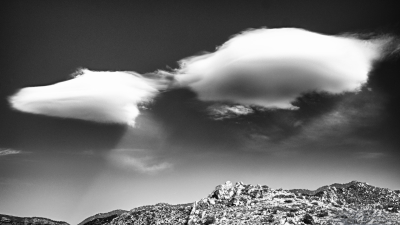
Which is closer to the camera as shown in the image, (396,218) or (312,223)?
(396,218)

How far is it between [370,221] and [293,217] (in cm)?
5149

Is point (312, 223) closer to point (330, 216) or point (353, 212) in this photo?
point (330, 216)

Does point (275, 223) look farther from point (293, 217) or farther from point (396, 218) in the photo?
point (396, 218)

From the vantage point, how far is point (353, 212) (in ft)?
630

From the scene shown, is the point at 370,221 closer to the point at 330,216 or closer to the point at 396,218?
the point at 396,218

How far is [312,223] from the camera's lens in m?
179

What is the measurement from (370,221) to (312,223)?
3405 centimetres

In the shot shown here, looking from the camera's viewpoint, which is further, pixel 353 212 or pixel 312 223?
pixel 353 212

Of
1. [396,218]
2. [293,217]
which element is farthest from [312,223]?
[396,218]

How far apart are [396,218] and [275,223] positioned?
7576 centimetres

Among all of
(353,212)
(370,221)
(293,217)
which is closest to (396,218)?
(370,221)

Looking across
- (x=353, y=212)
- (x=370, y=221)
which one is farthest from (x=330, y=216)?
(x=370, y=221)

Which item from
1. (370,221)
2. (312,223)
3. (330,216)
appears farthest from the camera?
(330,216)

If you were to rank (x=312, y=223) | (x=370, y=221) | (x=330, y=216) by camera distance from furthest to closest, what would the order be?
(x=330, y=216)
(x=312, y=223)
(x=370, y=221)
